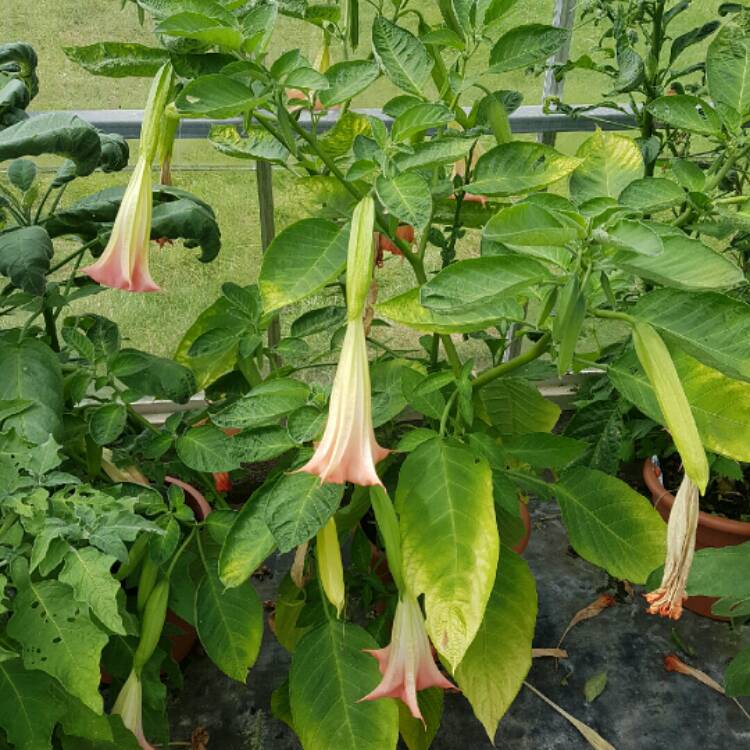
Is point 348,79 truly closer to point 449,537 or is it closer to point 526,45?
point 526,45

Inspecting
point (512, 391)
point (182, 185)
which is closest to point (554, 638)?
point (512, 391)

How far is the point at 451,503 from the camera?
3.06 ft

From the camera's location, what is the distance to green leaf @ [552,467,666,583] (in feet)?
3.41

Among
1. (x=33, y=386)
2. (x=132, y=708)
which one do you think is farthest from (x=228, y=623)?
(x=33, y=386)

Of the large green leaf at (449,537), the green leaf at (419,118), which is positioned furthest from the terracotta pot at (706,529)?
the green leaf at (419,118)

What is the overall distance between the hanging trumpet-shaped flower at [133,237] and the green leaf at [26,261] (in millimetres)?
159

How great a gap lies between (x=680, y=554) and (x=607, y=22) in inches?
59.7

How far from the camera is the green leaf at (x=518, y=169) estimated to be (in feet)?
3.02

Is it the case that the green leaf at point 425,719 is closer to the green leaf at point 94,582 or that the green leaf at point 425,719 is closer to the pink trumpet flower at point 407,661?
the pink trumpet flower at point 407,661

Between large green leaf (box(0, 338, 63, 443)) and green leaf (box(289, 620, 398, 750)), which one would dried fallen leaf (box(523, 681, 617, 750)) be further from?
large green leaf (box(0, 338, 63, 443))

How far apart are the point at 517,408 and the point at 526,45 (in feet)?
1.92

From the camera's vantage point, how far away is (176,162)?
1759 mm

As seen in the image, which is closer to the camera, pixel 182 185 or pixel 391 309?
pixel 391 309

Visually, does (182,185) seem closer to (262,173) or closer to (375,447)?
(262,173)
